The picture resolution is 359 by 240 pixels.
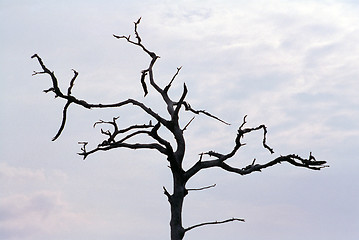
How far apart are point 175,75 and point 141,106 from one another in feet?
3.61

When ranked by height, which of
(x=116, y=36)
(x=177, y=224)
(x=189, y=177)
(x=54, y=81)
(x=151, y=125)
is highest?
(x=116, y=36)

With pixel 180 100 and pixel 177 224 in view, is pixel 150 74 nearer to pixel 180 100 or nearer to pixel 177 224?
pixel 180 100

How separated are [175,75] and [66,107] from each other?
269 cm

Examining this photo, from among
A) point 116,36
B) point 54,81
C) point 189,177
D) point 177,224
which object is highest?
point 116,36

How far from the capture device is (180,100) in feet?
48.1

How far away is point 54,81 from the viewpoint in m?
14.9

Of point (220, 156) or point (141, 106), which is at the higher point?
point (141, 106)

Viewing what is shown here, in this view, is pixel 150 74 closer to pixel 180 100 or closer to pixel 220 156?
pixel 180 100

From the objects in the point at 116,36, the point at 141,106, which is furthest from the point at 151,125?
the point at 116,36

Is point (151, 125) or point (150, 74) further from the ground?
point (150, 74)

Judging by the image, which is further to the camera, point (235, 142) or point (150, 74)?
point (150, 74)

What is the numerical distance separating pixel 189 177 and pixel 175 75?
97.0 inches

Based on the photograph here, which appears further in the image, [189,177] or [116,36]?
[116,36]

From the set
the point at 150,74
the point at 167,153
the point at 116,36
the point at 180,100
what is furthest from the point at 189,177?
the point at 116,36
